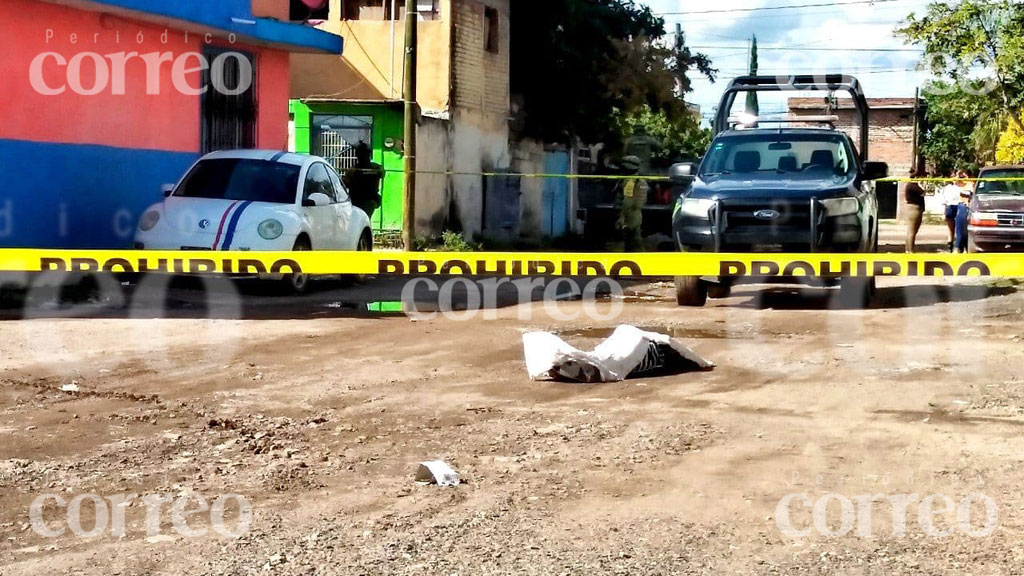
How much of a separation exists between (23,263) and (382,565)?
18.3 ft

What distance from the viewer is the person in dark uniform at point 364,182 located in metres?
26.6

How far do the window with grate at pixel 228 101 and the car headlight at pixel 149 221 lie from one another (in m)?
5.28

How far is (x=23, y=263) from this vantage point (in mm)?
9734

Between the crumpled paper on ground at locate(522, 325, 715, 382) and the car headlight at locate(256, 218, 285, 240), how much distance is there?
5.45 metres

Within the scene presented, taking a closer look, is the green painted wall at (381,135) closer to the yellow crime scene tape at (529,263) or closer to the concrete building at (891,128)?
the yellow crime scene tape at (529,263)

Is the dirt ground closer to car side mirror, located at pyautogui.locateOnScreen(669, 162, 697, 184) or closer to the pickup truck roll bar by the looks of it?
car side mirror, located at pyautogui.locateOnScreen(669, 162, 697, 184)

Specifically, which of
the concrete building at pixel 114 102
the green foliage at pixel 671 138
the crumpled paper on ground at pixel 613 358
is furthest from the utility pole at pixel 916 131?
the crumpled paper on ground at pixel 613 358

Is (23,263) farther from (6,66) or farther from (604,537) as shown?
(6,66)

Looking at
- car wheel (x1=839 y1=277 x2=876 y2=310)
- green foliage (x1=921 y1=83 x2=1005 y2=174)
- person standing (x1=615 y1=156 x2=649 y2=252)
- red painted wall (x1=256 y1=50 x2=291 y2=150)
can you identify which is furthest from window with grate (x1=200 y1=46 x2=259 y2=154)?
green foliage (x1=921 y1=83 x2=1005 y2=174)

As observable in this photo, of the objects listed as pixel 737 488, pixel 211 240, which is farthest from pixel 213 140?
pixel 737 488

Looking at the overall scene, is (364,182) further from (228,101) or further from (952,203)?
(952,203)

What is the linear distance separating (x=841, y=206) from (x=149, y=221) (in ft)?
24.0

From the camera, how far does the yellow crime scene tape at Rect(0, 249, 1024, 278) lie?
9.31 m

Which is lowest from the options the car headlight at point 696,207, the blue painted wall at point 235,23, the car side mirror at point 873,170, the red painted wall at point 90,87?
the car headlight at point 696,207
